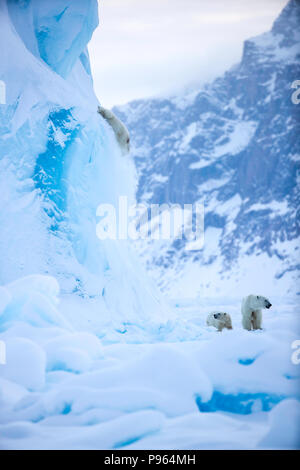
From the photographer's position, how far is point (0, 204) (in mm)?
5566

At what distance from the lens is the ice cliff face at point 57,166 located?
5750mm

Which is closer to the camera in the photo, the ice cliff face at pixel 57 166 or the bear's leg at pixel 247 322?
the ice cliff face at pixel 57 166

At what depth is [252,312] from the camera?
236 inches

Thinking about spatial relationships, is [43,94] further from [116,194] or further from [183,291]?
[183,291]

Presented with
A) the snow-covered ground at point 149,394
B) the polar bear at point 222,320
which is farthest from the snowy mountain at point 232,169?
the snow-covered ground at point 149,394

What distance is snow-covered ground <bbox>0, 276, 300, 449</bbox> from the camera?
305 cm

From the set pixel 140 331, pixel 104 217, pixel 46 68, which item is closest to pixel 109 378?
pixel 140 331

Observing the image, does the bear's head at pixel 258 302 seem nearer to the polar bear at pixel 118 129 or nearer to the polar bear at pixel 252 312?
the polar bear at pixel 252 312

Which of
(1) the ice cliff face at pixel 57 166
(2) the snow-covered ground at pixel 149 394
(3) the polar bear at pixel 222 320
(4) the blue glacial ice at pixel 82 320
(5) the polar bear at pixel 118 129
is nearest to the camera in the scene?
(2) the snow-covered ground at pixel 149 394

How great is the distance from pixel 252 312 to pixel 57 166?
10.3 ft

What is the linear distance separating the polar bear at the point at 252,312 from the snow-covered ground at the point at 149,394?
1689 millimetres

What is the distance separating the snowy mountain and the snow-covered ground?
6063 cm

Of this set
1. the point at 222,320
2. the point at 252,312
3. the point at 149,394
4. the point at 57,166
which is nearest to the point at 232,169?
the point at 222,320

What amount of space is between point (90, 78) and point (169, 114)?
119 meters
